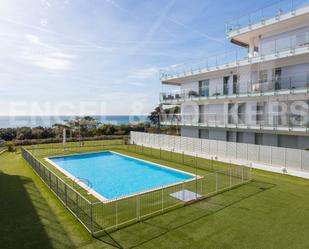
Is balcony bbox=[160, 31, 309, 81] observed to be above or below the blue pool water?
above

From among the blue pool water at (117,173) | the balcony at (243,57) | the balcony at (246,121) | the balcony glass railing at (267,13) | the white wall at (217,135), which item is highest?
the balcony glass railing at (267,13)

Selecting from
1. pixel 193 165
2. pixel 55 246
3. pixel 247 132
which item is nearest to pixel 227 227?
pixel 55 246

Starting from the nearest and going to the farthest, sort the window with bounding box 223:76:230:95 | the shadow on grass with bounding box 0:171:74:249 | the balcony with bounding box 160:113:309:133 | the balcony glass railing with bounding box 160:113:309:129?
the shadow on grass with bounding box 0:171:74:249 < the balcony with bounding box 160:113:309:133 < the balcony glass railing with bounding box 160:113:309:129 < the window with bounding box 223:76:230:95

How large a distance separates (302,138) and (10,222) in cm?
1994

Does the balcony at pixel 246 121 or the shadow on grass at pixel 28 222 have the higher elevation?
the balcony at pixel 246 121

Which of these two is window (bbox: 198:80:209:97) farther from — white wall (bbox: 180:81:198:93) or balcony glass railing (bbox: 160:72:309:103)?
white wall (bbox: 180:81:198:93)

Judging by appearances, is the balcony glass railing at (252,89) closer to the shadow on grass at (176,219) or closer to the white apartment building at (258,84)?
the white apartment building at (258,84)

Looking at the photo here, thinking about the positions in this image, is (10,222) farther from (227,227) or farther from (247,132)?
(247,132)

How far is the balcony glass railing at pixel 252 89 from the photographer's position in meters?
18.4

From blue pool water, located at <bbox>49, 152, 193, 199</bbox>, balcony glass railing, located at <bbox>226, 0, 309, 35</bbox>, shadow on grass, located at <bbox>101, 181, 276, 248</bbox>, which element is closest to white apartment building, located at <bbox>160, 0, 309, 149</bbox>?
balcony glass railing, located at <bbox>226, 0, 309, 35</bbox>

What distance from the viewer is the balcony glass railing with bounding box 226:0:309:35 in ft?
59.6

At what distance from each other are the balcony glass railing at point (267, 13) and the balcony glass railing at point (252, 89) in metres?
5.05

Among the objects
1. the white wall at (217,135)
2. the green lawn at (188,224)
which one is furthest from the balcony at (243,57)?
the green lawn at (188,224)

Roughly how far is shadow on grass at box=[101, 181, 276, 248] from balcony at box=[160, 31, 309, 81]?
11873 mm
